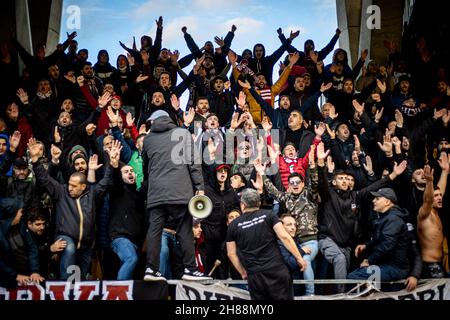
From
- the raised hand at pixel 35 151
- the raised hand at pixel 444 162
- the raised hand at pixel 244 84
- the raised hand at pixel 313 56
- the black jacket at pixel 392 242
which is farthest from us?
the raised hand at pixel 313 56

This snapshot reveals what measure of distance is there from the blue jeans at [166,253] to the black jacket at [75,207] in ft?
3.06

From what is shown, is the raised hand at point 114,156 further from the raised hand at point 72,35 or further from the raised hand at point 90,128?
the raised hand at point 72,35

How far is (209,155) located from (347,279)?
9.30 ft

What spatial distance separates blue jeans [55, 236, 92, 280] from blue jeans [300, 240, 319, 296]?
282cm

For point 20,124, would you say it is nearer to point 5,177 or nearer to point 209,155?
point 5,177

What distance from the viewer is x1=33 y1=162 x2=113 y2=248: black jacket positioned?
9148 mm

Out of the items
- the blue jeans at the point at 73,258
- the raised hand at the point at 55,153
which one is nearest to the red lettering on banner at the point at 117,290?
the blue jeans at the point at 73,258

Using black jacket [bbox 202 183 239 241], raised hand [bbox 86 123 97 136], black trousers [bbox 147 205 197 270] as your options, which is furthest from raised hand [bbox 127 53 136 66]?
black trousers [bbox 147 205 197 270]

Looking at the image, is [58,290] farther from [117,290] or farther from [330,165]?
[330,165]

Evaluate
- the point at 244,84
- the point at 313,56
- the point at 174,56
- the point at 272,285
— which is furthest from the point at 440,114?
the point at 272,285

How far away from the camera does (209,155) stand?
10.5 meters

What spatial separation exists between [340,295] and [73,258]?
3.39m

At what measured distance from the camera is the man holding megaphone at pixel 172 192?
8406 mm
